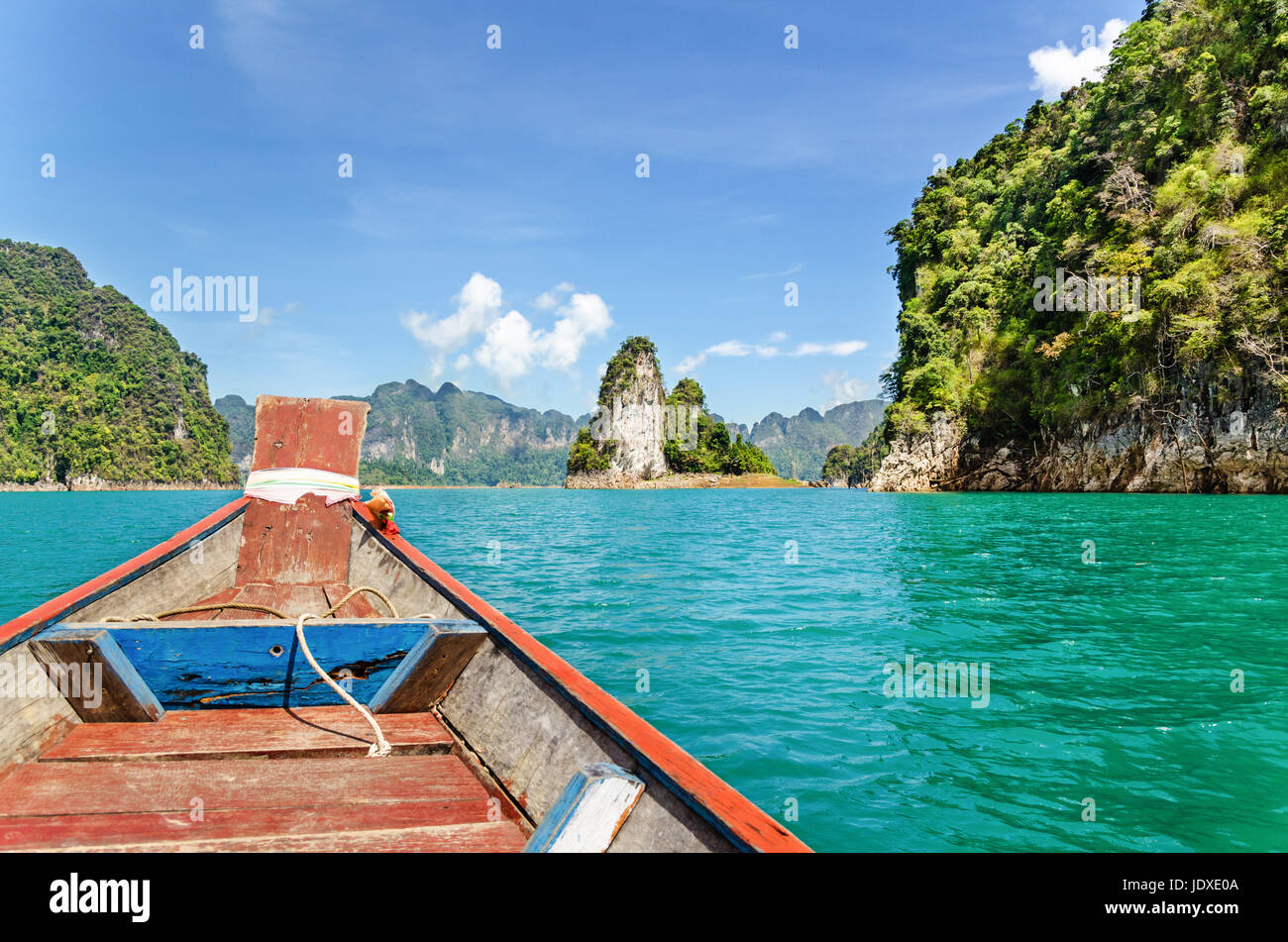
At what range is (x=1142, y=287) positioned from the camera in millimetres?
36500

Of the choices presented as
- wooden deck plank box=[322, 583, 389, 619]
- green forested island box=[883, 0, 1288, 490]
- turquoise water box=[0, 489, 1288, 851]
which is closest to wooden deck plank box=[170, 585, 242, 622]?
wooden deck plank box=[322, 583, 389, 619]

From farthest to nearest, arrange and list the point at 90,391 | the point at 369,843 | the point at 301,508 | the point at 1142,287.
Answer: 1. the point at 90,391
2. the point at 1142,287
3. the point at 301,508
4. the point at 369,843

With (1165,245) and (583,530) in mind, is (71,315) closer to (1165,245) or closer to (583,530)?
(583,530)

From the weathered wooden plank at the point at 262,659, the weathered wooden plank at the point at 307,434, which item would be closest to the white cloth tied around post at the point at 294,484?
the weathered wooden plank at the point at 307,434

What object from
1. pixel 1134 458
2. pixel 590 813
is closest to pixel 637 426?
pixel 1134 458

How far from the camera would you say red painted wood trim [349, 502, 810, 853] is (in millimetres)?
1767

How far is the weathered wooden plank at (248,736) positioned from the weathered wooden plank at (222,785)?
6 cm

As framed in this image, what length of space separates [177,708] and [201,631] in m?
0.52

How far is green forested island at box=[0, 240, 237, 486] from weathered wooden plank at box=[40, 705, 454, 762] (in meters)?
137

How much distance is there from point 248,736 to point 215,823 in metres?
0.90

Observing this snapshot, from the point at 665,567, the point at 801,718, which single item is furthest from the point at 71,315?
the point at 801,718

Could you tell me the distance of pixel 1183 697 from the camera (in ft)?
19.7

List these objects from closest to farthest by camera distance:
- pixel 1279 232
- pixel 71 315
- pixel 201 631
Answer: pixel 201 631, pixel 1279 232, pixel 71 315

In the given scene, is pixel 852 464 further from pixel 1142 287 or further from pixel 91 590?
pixel 91 590
